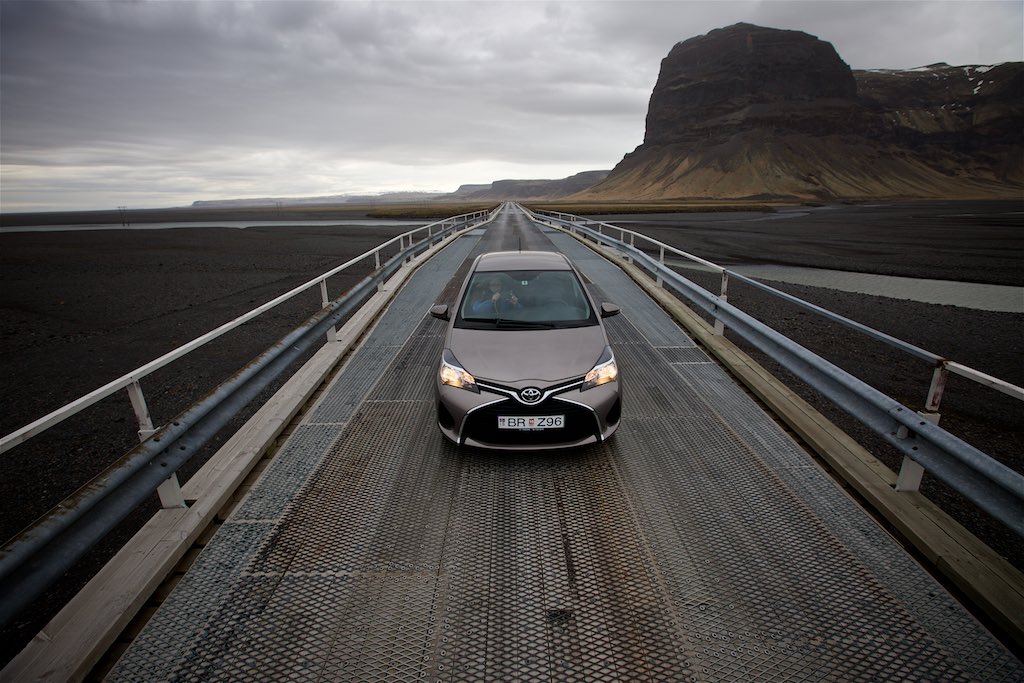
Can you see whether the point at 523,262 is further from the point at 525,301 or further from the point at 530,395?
the point at 530,395

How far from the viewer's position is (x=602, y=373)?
4367 millimetres

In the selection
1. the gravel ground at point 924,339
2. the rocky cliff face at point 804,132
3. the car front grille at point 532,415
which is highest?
the rocky cliff face at point 804,132

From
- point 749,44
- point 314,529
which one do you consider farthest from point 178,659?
point 749,44

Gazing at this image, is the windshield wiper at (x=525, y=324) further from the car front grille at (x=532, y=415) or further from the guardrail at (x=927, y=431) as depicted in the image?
the guardrail at (x=927, y=431)

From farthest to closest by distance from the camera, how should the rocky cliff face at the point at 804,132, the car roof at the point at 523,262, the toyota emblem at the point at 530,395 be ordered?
1. the rocky cliff face at the point at 804,132
2. the car roof at the point at 523,262
3. the toyota emblem at the point at 530,395

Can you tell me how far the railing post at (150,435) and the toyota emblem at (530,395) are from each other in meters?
2.58

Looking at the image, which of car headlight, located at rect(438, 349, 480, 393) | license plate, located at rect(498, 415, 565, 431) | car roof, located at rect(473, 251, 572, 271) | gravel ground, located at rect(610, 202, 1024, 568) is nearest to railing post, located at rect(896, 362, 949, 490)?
gravel ground, located at rect(610, 202, 1024, 568)

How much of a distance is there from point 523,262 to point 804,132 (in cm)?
19743

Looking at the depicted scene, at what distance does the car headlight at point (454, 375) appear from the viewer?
4273 millimetres

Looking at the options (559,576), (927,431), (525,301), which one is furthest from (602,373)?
(927,431)

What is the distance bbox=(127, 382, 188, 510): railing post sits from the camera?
3207mm

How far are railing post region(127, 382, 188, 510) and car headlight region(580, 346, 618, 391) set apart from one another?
10.5ft

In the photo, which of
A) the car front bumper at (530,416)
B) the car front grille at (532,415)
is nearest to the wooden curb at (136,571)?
the car front bumper at (530,416)

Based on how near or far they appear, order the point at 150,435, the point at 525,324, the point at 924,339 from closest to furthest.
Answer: the point at 150,435
the point at 525,324
the point at 924,339
